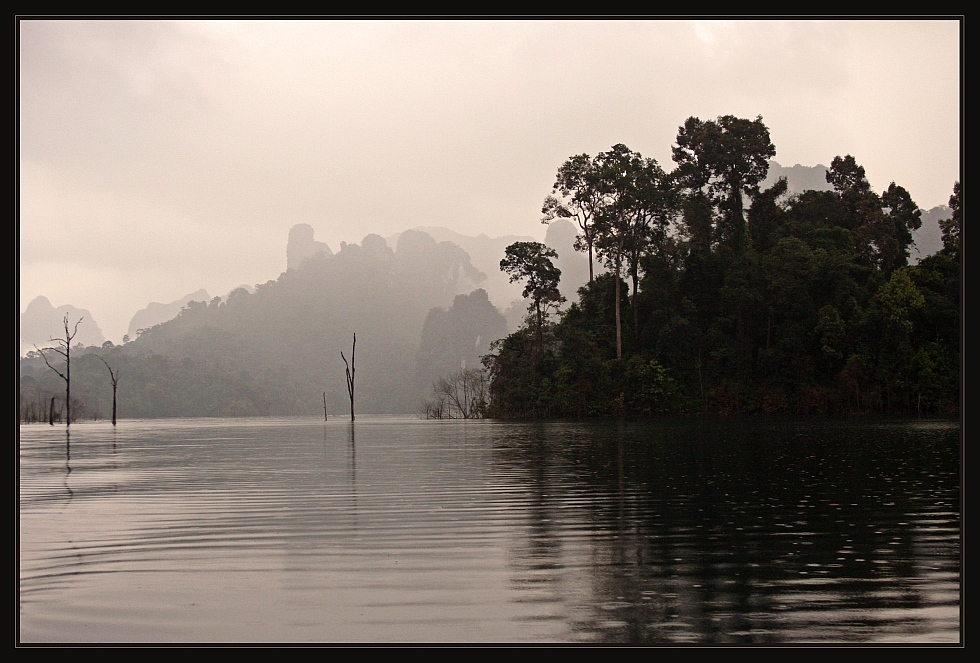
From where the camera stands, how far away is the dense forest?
46844 millimetres

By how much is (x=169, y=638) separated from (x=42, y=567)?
278 cm

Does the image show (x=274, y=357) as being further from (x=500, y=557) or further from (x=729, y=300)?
(x=500, y=557)

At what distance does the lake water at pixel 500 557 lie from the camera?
4859 millimetres

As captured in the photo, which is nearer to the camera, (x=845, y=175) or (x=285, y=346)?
(x=845, y=175)

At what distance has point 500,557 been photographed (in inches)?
266

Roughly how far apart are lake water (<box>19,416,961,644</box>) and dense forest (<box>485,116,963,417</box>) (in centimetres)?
3555

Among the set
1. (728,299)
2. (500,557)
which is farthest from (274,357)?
(500,557)

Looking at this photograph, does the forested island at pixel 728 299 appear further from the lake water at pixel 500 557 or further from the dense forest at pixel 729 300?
the lake water at pixel 500 557

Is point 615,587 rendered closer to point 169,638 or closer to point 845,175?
point 169,638

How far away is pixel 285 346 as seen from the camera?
575ft

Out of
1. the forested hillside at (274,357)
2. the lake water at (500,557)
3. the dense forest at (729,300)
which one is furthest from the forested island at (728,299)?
the forested hillside at (274,357)

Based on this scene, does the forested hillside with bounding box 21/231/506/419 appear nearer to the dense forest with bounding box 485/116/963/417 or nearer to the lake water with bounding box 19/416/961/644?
the dense forest with bounding box 485/116/963/417

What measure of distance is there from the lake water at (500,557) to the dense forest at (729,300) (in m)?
35.6

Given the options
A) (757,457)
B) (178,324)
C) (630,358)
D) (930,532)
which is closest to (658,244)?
(630,358)
